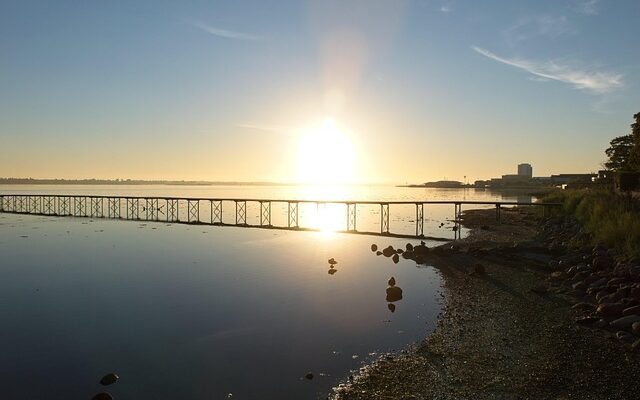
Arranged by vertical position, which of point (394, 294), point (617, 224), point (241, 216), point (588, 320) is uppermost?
point (617, 224)

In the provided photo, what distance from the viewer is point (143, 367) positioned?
10.3 m

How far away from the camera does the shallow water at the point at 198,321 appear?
31.4 ft

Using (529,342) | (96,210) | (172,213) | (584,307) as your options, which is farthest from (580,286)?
(96,210)

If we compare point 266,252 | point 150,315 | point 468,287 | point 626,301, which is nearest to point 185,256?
point 266,252

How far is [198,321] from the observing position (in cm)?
1402

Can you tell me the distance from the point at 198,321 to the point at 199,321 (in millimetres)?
31

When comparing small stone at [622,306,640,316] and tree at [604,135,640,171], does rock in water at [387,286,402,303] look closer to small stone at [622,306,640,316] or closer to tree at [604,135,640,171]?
small stone at [622,306,640,316]

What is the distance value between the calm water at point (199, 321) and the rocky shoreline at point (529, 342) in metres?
1.01

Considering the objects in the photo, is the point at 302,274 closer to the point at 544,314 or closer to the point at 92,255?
the point at 544,314

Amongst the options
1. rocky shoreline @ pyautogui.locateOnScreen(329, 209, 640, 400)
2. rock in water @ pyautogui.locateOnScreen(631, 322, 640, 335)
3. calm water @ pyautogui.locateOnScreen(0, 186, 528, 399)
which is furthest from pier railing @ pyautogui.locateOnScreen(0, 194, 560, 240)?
rock in water @ pyautogui.locateOnScreen(631, 322, 640, 335)

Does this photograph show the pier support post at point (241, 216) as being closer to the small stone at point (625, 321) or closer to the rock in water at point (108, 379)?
the rock in water at point (108, 379)

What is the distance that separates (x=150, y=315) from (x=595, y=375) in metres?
12.5

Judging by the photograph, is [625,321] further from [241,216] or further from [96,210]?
[96,210]

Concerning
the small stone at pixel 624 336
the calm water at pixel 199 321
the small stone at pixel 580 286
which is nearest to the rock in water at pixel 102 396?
the calm water at pixel 199 321
